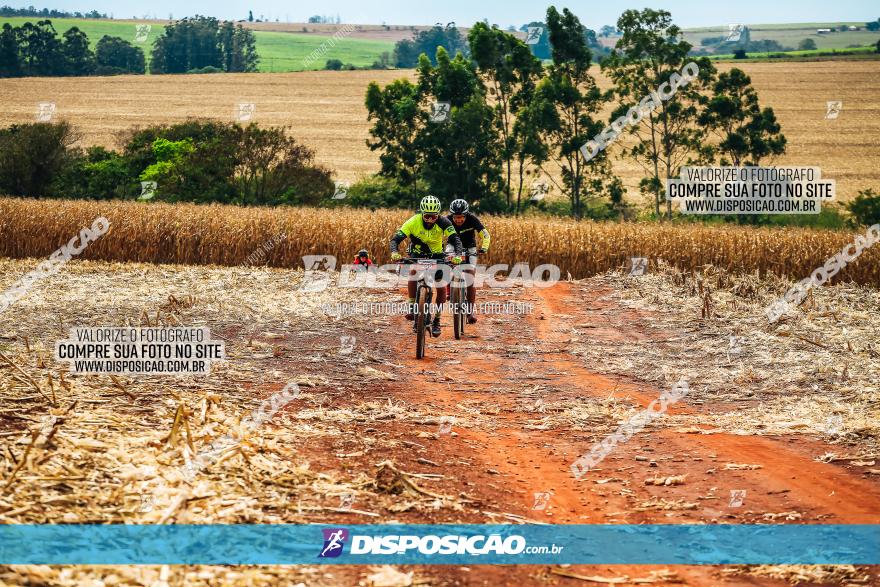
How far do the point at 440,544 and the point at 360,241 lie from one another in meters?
21.5

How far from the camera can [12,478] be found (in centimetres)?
651

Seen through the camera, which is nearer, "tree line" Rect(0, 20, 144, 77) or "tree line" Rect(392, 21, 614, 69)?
"tree line" Rect(0, 20, 144, 77)

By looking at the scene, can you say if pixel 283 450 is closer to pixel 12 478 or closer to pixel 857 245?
pixel 12 478

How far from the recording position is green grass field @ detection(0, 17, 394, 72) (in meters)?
140

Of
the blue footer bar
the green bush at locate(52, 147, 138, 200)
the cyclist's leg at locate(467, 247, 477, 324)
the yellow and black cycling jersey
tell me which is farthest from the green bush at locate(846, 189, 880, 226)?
the blue footer bar

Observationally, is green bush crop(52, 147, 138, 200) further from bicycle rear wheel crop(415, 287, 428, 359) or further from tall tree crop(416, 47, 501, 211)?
bicycle rear wheel crop(415, 287, 428, 359)

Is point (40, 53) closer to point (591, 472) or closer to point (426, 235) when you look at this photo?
point (426, 235)

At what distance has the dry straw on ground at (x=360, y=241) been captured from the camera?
2534 cm

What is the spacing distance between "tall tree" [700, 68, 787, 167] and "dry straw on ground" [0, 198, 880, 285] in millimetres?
16112

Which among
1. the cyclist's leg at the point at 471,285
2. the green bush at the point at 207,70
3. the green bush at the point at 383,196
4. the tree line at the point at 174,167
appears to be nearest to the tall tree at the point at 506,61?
the green bush at the point at 383,196

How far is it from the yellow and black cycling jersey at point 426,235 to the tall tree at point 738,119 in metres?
33.2

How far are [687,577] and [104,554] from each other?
392cm

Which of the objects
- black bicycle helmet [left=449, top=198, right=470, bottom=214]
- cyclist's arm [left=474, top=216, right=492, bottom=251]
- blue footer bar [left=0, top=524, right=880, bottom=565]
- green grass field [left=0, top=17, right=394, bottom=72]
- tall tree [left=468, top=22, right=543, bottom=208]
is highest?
green grass field [left=0, top=17, right=394, bottom=72]

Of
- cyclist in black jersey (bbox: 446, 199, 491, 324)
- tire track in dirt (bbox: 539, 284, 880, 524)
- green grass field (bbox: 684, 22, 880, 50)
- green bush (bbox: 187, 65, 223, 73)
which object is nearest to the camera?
tire track in dirt (bbox: 539, 284, 880, 524)
